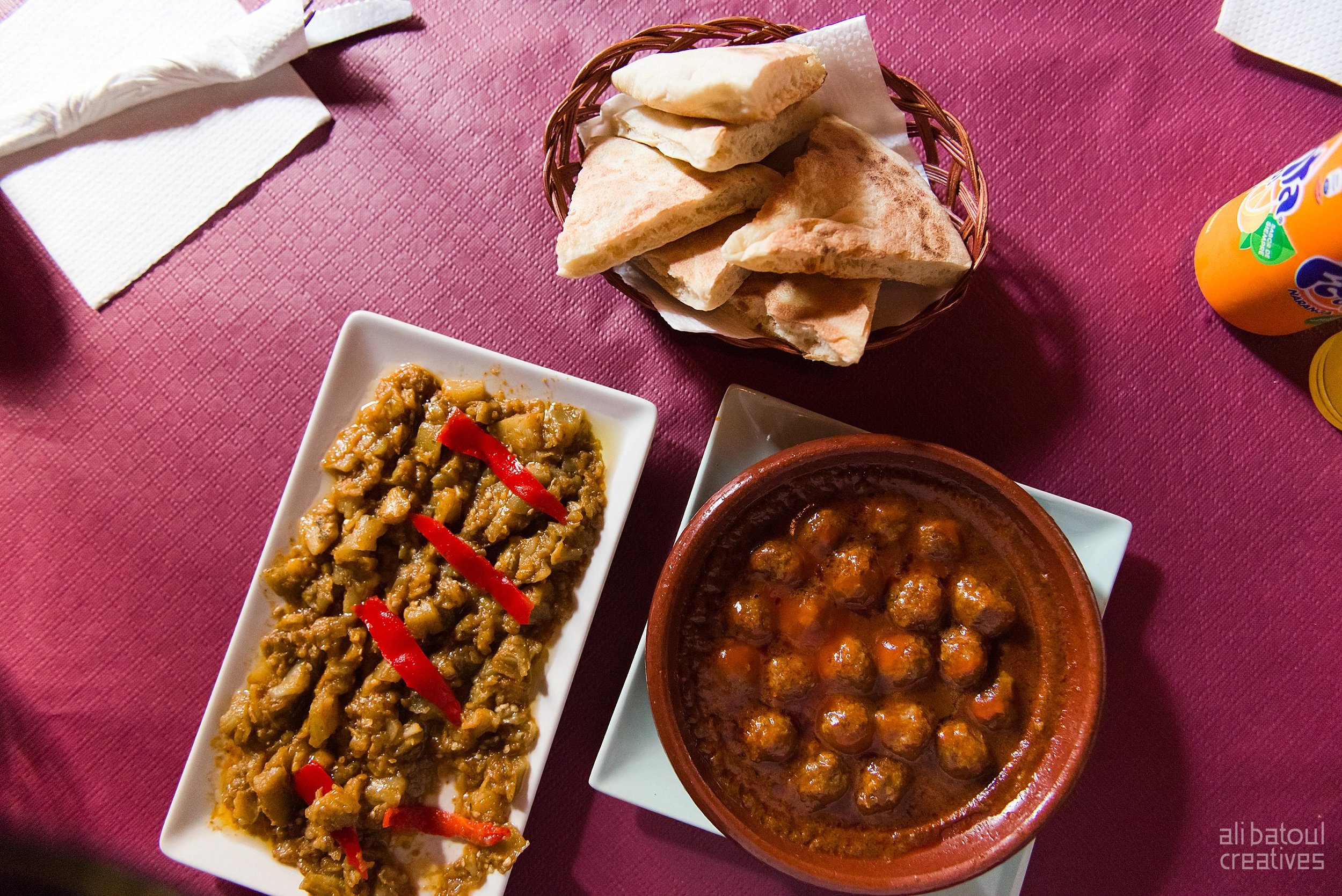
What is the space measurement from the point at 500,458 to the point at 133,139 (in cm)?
152

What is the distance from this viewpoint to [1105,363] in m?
2.36

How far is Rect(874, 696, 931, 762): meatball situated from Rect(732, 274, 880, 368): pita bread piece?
84 centimetres

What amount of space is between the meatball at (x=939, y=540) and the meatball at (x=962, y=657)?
17 cm

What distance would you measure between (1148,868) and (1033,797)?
2.71 ft

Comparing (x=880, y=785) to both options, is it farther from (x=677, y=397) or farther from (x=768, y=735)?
(x=677, y=397)

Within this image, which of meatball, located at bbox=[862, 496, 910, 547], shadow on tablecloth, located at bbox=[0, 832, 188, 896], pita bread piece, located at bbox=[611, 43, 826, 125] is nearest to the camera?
pita bread piece, located at bbox=[611, 43, 826, 125]

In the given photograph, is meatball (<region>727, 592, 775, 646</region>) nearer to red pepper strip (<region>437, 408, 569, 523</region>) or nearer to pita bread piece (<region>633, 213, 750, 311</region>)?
red pepper strip (<region>437, 408, 569, 523</region>)

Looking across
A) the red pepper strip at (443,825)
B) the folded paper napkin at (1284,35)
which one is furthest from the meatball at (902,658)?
the folded paper napkin at (1284,35)

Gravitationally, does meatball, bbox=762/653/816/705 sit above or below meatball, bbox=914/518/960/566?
below

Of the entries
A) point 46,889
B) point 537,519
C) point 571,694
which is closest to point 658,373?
point 537,519

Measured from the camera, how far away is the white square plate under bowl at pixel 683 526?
6.97 ft

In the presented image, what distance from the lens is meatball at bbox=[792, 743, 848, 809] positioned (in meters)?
1.88

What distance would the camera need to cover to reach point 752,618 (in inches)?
74.7

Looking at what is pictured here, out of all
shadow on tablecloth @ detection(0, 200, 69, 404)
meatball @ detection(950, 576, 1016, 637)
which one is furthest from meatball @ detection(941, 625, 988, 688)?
shadow on tablecloth @ detection(0, 200, 69, 404)
